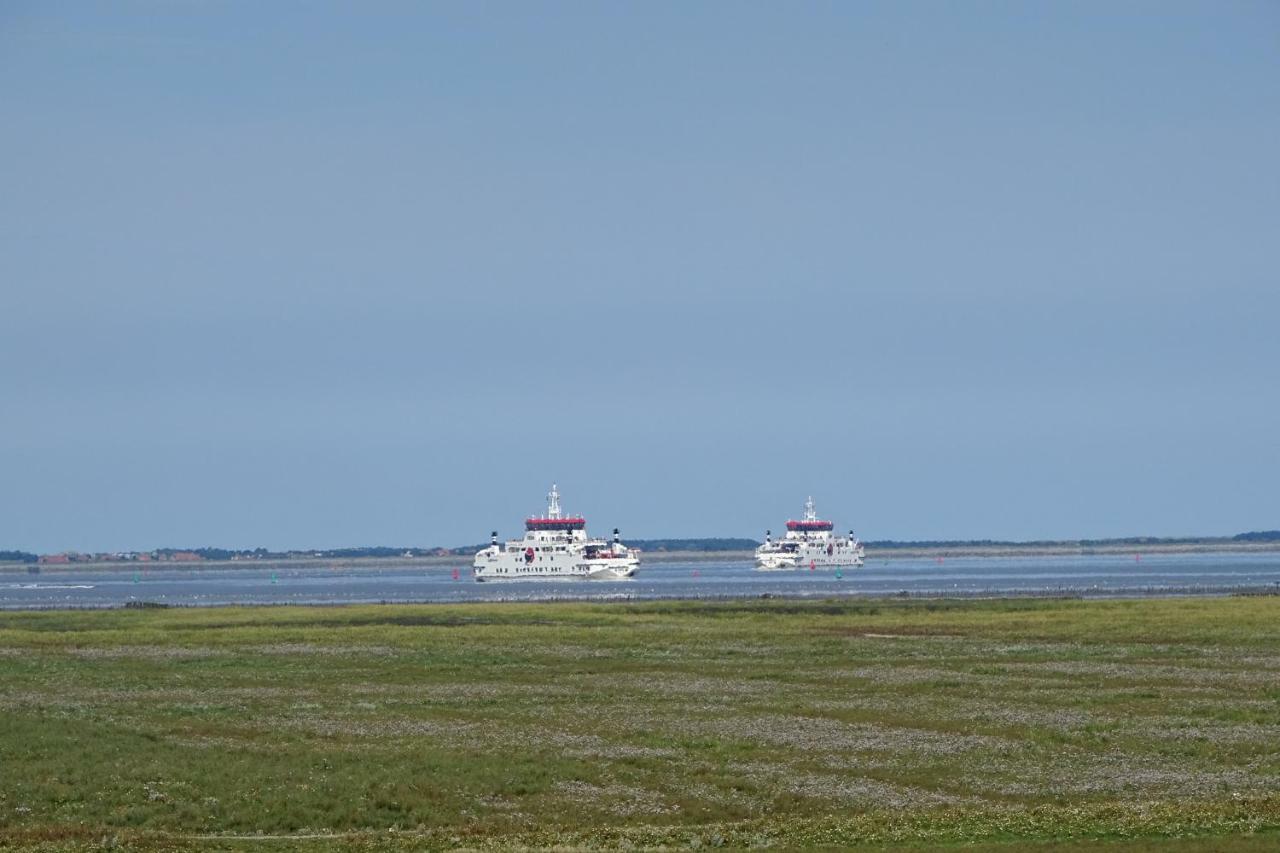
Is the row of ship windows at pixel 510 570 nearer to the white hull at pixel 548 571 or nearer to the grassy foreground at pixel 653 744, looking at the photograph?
the white hull at pixel 548 571

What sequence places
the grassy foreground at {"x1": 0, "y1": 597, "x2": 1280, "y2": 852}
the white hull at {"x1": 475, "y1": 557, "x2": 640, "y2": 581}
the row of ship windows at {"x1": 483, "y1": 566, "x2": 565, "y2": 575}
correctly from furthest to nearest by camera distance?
the row of ship windows at {"x1": 483, "y1": 566, "x2": 565, "y2": 575}
the white hull at {"x1": 475, "y1": 557, "x2": 640, "y2": 581}
the grassy foreground at {"x1": 0, "y1": 597, "x2": 1280, "y2": 852}

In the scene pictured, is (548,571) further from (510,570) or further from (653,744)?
(653,744)

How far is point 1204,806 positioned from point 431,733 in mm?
18399

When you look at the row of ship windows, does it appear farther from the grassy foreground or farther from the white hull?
the grassy foreground

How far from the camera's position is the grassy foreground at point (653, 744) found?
26703mm

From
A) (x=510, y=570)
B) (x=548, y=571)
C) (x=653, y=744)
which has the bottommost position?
(x=653, y=744)

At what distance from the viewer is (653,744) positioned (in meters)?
36.3

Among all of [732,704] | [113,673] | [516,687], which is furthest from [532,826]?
[113,673]

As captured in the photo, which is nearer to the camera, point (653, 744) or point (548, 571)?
point (653, 744)

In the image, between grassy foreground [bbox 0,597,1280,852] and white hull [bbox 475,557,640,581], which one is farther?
white hull [bbox 475,557,640,581]

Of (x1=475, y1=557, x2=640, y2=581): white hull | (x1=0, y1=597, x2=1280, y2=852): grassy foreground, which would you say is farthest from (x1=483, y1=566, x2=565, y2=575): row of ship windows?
(x1=0, y1=597, x2=1280, y2=852): grassy foreground

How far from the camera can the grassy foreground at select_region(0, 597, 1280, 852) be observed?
87.6 ft

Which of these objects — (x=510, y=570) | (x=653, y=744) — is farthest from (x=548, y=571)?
(x=653, y=744)

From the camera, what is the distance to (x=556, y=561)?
654ft
